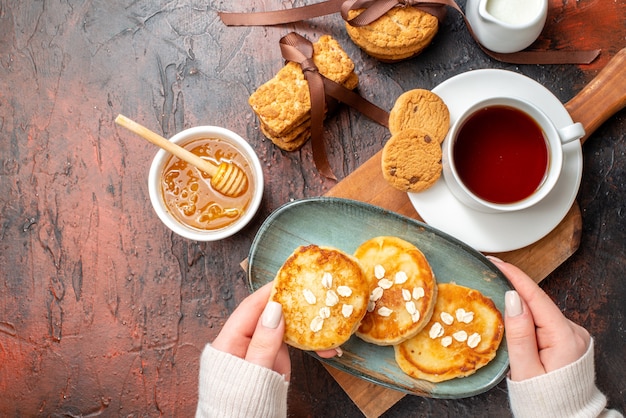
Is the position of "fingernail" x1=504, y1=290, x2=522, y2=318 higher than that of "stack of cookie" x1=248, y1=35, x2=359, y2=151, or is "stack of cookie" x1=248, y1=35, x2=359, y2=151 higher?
"stack of cookie" x1=248, y1=35, x2=359, y2=151

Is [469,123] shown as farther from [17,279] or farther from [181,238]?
[17,279]

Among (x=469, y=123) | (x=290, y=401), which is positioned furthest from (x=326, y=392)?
(x=469, y=123)

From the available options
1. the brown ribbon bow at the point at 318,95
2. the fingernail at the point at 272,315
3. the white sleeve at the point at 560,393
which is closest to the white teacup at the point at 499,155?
the brown ribbon bow at the point at 318,95

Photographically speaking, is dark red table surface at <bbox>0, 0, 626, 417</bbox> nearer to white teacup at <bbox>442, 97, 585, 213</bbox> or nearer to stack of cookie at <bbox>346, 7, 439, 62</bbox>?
stack of cookie at <bbox>346, 7, 439, 62</bbox>

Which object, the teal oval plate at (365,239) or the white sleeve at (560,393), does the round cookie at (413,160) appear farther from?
the white sleeve at (560,393)

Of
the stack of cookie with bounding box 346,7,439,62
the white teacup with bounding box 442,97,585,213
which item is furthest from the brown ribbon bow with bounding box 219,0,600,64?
the white teacup with bounding box 442,97,585,213

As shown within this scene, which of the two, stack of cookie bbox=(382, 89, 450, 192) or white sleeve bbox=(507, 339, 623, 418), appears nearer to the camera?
white sleeve bbox=(507, 339, 623, 418)
